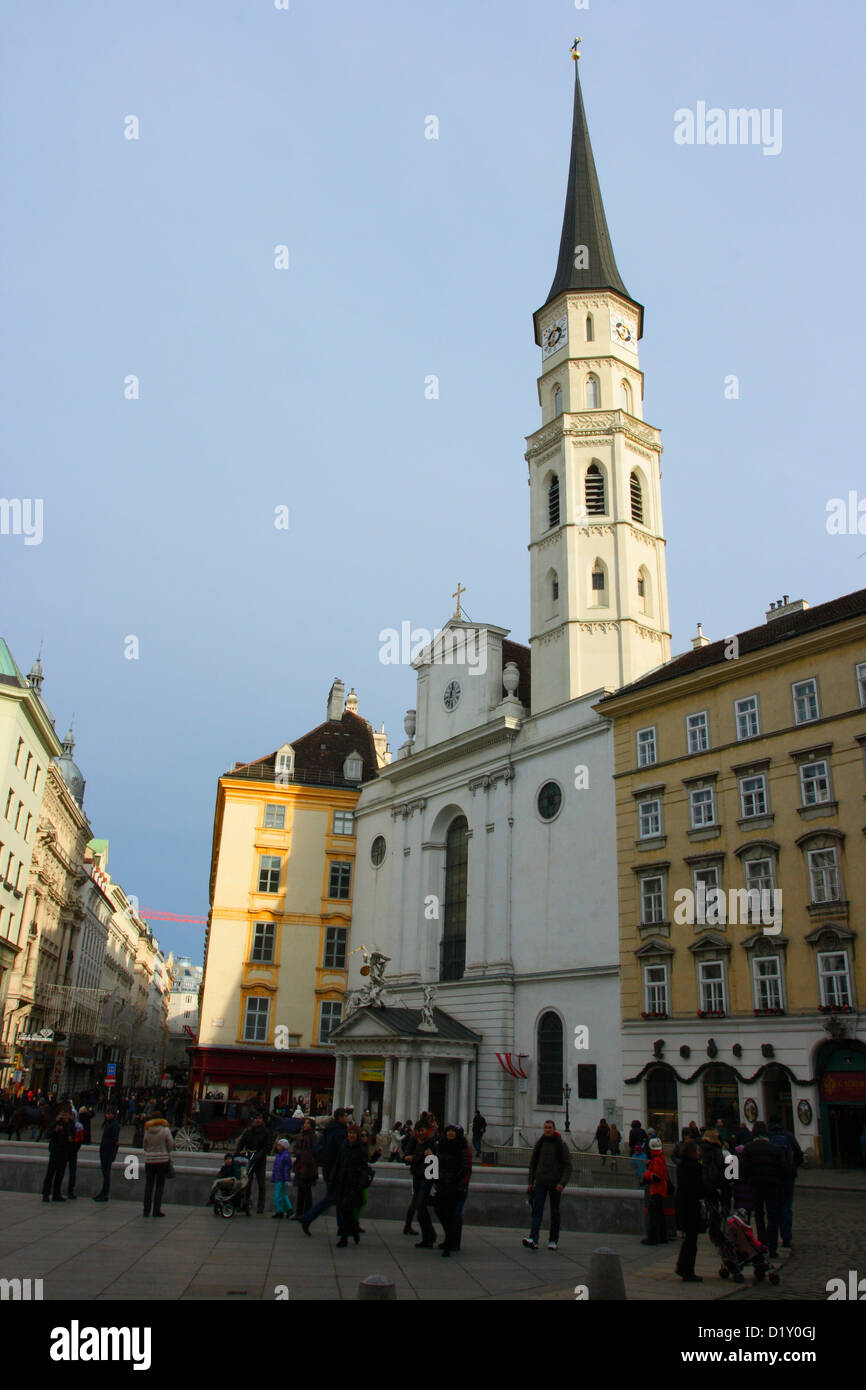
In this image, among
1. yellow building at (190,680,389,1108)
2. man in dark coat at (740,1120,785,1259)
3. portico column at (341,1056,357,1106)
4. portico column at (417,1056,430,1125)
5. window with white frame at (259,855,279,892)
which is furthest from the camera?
window with white frame at (259,855,279,892)

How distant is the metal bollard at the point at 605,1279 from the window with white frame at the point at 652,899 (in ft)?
77.8

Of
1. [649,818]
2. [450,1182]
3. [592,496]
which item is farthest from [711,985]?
[592,496]

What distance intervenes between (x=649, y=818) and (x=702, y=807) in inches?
97.9

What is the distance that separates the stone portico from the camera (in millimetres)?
39500

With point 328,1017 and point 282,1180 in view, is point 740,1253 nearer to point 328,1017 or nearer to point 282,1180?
point 282,1180

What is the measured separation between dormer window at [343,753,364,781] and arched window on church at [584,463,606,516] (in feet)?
68.9

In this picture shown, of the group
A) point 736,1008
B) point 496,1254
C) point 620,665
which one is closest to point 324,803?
point 620,665

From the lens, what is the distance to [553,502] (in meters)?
47.1

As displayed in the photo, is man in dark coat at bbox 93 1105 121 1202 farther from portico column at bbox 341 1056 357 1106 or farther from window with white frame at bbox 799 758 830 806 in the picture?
portico column at bbox 341 1056 357 1106

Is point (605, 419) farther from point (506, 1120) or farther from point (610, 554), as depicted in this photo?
point (506, 1120)

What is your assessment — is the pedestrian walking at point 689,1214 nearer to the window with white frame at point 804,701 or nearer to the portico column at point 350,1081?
the window with white frame at point 804,701

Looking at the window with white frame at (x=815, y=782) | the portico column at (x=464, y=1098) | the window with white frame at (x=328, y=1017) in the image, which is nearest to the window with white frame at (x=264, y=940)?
the window with white frame at (x=328, y=1017)

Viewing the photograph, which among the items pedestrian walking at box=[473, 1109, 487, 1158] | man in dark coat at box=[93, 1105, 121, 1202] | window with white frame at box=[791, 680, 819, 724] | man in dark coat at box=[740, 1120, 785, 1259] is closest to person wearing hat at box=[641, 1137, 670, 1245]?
man in dark coat at box=[740, 1120, 785, 1259]

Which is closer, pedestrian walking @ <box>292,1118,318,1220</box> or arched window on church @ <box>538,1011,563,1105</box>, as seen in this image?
pedestrian walking @ <box>292,1118,318,1220</box>
